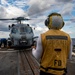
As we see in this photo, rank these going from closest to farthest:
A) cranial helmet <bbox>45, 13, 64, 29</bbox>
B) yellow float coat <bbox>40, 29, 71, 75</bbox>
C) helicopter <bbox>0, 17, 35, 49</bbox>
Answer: yellow float coat <bbox>40, 29, 71, 75</bbox> → cranial helmet <bbox>45, 13, 64, 29</bbox> → helicopter <bbox>0, 17, 35, 49</bbox>

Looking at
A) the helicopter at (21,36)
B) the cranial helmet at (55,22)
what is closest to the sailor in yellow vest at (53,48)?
the cranial helmet at (55,22)

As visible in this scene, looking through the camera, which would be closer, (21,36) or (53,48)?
(53,48)

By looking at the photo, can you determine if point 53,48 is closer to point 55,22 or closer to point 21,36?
point 55,22

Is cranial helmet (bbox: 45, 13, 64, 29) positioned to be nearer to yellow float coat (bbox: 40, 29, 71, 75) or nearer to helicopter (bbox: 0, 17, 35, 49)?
yellow float coat (bbox: 40, 29, 71, 75)

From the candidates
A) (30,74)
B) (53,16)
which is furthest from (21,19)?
(53,16)

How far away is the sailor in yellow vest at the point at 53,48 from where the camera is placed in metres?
4.34

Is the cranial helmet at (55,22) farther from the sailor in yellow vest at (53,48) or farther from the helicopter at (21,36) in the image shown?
the helicopter at (21,36)

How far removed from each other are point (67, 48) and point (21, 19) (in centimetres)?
2780

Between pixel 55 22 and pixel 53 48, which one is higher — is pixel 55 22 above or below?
above

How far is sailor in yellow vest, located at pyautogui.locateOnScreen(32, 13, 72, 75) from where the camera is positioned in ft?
14.2

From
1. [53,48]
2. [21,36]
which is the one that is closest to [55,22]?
[53,48]

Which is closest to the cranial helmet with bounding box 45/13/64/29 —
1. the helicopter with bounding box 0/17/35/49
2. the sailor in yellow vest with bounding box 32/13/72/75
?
the sailor in yellow vest with bounding box 32/13/72/75

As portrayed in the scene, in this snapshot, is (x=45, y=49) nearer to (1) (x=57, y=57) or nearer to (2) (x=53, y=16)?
(1) (x=57, y=57)

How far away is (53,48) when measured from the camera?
4367 mm
